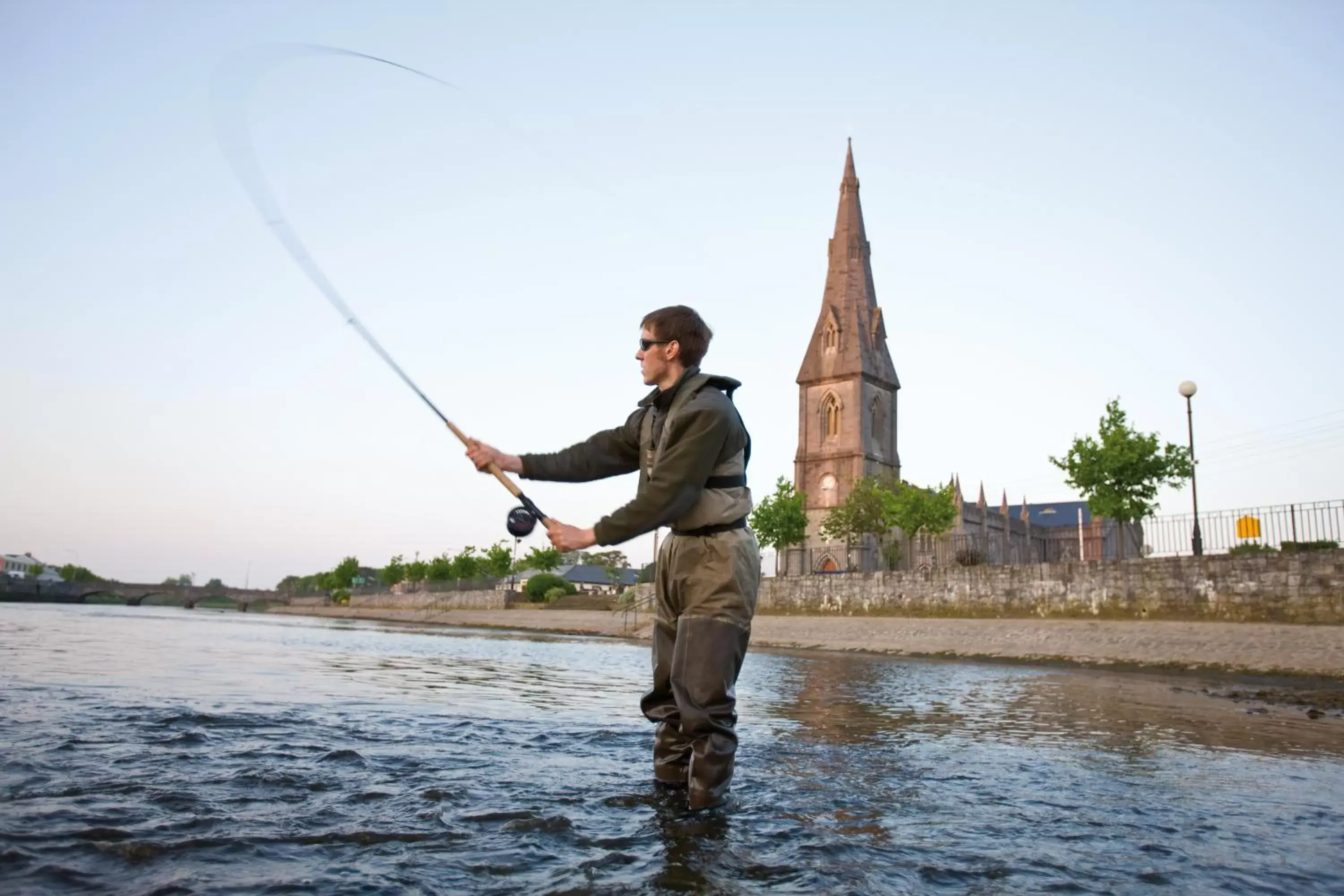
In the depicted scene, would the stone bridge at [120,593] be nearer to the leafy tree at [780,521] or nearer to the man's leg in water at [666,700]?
the leafy tree at [780,521]

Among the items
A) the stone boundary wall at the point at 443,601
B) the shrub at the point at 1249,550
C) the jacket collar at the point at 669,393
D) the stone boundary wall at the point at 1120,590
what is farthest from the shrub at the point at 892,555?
the jacket collar at the point at 669,393

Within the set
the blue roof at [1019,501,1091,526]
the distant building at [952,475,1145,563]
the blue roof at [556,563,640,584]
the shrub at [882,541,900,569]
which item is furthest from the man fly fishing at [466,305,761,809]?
the blue roof at [556,563,640,584]

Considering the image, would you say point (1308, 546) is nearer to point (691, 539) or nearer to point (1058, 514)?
point (691, 539)

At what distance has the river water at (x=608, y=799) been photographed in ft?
9.04

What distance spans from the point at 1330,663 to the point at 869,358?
6480cm

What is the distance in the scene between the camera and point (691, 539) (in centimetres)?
422

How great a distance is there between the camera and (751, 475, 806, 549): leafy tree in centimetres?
6294

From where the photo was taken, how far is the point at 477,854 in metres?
2.91

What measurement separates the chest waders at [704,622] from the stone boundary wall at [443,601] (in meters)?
66.9

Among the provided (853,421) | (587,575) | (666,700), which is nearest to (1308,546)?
(666,700)

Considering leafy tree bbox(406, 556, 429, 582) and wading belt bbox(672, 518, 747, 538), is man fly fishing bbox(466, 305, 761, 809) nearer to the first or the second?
wading belt bbox(672, 518, 747, 538)

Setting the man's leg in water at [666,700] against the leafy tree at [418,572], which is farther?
the leafy tree at [418,572]

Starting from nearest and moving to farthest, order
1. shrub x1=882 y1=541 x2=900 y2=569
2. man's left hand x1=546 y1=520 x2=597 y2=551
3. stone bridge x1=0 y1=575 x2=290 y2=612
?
man's left hand x1=546 y1=520 x2=597 y2=551 → shrub x1=882 y1=541 x2=900 y2=569 → stone bridge x1=0 y1=575 x2=290 y2=612

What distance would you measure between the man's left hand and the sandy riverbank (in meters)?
19.5
